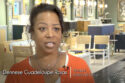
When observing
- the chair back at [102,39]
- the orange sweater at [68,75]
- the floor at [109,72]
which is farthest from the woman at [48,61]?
the chair back at [102,39]

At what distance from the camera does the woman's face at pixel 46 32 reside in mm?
931

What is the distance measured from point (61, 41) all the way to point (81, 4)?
2035cm

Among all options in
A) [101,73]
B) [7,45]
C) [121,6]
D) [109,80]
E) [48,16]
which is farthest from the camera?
[121,6]

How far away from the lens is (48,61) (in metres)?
0.97

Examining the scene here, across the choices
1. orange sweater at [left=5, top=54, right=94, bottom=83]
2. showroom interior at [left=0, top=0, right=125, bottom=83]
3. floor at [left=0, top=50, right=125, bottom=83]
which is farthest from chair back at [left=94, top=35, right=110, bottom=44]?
orange sweater at [left=5, top=54, right=94, bottom=83]

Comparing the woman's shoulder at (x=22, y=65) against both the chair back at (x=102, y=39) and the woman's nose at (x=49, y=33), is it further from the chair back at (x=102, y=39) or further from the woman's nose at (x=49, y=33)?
the chair back at (x=102, y=39)

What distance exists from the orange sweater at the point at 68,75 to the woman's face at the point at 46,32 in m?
0.07

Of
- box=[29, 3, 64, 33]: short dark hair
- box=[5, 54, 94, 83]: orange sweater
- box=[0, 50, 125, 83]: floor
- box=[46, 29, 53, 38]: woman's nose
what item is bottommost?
box=[0, 50, 125, 83]: floor

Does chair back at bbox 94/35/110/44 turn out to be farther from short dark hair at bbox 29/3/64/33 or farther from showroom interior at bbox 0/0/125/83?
short dark hair at bbox 29/3/64/33

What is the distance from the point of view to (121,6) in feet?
82.6

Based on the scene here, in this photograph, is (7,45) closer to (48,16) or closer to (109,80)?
(109,80)

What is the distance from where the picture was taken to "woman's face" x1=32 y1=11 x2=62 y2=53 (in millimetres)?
931

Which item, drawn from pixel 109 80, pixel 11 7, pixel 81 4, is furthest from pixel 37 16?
pixel 81 4

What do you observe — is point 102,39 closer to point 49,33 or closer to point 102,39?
point 102,39
